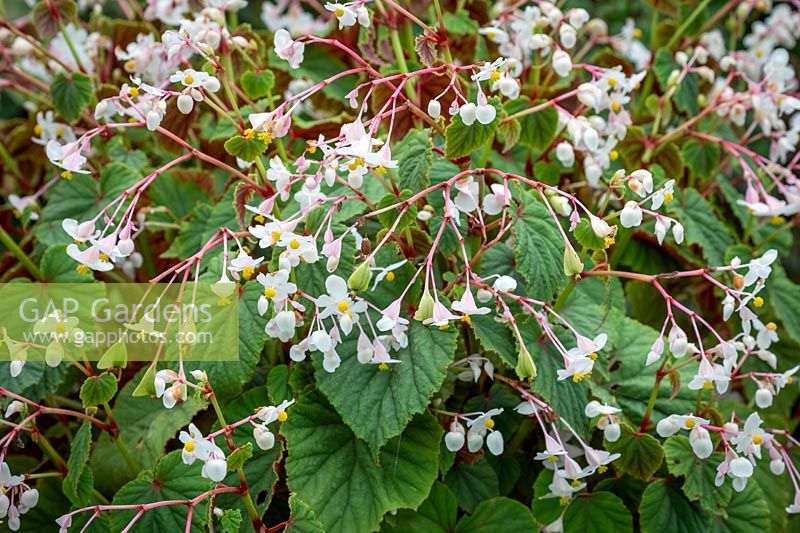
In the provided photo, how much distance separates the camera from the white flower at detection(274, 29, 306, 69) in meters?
0.97

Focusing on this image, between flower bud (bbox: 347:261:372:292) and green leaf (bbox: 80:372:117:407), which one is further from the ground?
flower bud (bbox: 347:261:372:292)

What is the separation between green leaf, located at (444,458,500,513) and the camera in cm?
111

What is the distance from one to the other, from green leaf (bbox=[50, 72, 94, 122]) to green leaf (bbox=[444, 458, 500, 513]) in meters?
0.81

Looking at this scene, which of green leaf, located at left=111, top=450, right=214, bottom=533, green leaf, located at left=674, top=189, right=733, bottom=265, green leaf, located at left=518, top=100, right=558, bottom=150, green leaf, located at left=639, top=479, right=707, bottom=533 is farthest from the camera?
green leaf, located at left=674, top=189, right=733, bottom=265

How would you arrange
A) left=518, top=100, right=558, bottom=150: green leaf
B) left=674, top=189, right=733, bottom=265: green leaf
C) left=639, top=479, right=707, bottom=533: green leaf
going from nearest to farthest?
left=639, top=479, right=707, bottom=533: green leaf, left=518, top=100, right=558, bottom=150: green leaf, left=674, top=189, right=733, bottom=265: green leaf

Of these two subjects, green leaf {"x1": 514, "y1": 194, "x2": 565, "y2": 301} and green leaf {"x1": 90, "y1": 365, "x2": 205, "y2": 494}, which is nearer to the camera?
green leaf {"x1": 514, "y1": 194, "x2": 565, "y2": 301}

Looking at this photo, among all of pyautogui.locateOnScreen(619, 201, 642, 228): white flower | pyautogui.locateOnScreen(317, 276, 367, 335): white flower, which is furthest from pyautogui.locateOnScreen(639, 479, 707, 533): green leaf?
pyautogui.locateOnScreen(317, 276, 367, 335): white flower

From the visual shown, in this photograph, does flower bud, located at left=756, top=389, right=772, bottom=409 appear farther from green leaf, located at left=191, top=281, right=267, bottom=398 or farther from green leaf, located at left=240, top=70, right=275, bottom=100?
green leaf, located at left=240, top=70, right=275, bottom=100

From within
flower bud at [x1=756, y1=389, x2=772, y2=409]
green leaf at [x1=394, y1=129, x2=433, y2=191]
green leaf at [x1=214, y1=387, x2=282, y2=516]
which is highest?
green leaf at [x1=394, y1=129, x2=433, y2=191]

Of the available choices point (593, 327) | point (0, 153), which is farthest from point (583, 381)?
point (0, 153)

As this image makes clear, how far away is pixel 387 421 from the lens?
93cm

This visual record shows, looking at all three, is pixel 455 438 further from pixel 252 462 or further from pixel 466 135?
pixel 466 135

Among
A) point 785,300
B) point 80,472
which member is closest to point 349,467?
point 80,472

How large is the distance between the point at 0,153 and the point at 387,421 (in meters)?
0.96
